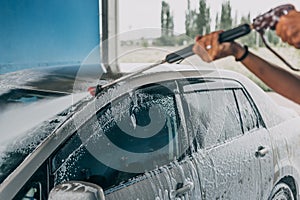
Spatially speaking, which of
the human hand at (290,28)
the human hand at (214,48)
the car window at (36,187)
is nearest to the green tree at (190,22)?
the human hand at (214,48)

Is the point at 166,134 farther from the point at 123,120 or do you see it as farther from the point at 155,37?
the point at 155,37

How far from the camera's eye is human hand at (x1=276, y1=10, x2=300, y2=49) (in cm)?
178

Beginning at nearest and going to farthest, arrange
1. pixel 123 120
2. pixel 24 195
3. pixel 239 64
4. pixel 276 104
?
pixel 24 195 → pixel 123 120 → pixel 239 64 → pixel 276 104

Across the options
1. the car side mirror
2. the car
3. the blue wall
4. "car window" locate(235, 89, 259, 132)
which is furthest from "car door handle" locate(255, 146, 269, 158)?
the blue wall

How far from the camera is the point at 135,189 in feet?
5.49

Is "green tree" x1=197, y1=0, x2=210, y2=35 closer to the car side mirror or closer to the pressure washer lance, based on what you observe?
the pressure washer lance

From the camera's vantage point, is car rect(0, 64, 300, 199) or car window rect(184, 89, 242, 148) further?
car window rect(184, 89, 242, 148)

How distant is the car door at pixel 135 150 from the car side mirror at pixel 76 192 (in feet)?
0.69

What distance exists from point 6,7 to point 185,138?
1.57m

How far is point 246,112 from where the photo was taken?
2.27 metres

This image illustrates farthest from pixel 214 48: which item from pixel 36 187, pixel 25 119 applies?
pixel 36 187

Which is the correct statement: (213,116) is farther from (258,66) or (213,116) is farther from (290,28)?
(290,28)

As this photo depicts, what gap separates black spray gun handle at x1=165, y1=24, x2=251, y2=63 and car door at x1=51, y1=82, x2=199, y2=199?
17cm

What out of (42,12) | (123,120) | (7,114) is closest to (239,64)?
(123,120)
